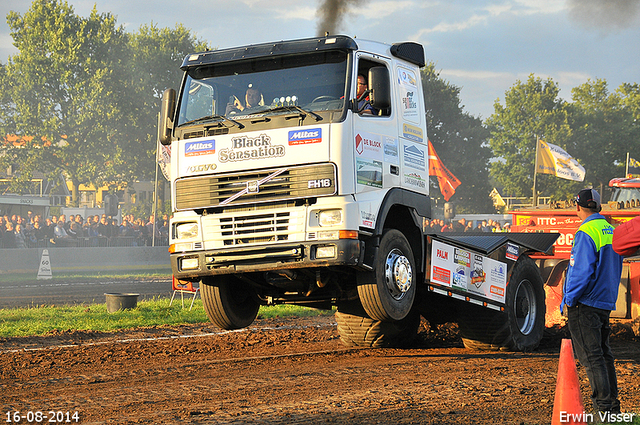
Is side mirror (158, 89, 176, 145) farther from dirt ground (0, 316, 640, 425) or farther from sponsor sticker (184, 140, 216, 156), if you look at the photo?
dirt ground (0, 316, 640, 425)

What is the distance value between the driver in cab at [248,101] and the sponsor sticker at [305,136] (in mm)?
669

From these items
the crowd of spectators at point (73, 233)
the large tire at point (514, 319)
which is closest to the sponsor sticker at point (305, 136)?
the large tire at point (514, 319)

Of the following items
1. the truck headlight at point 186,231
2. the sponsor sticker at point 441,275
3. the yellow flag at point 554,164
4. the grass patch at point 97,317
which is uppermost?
the yellow flag at point 554,164

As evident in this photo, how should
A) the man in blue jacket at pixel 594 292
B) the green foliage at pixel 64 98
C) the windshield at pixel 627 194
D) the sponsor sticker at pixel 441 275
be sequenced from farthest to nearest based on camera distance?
1. the green foliage at pixel 64 98
2. the windshield at pixel 627 194
3. the sponsor sticker at pixel 441 275
4. the man in blue jacket at pixel 594 292

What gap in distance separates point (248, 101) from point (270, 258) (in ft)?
6.14

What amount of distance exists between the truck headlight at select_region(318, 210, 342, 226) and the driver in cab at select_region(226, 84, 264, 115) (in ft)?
5.00

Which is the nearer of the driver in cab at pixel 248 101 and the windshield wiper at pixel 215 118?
the windshield wiper at pixel 215 118

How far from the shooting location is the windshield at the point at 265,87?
780 cm

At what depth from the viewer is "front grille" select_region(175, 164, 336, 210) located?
24.8 feet

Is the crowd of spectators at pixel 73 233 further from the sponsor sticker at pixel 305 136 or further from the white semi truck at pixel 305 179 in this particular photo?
the sponsor sticker at pixel 305 136

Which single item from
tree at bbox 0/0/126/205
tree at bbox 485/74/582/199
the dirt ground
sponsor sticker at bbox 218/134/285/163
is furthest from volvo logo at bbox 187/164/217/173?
tree at bbox 485/74/582/199

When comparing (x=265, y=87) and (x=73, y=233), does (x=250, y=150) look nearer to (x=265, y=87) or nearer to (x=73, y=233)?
(x=265, y=87)

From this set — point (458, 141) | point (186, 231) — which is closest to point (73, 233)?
point (186, 231)

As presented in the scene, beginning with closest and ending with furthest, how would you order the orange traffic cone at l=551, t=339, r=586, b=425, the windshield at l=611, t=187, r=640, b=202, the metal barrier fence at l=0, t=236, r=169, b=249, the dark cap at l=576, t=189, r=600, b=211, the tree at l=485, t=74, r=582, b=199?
the orange traffic cone at l=551, t=339, r=586, b=425, the dark cap at l=576, t=189, r=600, b=211, the windshield at l=611, t=187, r=640, b=202, the metal barrier fence at l=0, t=236, r=169, b=249, the tree at l=485, t=74, r=582, b=199
